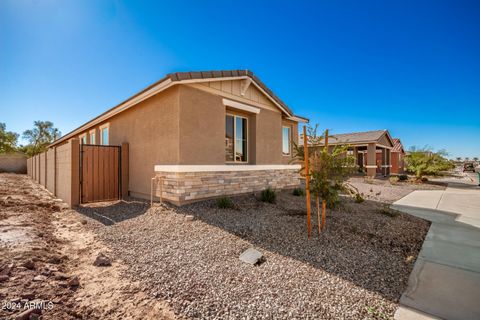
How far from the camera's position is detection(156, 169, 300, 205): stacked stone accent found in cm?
645

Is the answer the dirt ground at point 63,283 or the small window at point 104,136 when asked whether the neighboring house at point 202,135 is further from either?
the dirt ground at point 63,283

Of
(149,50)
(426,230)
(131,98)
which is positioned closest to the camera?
(426,230)

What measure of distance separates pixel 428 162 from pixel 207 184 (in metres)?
18.2

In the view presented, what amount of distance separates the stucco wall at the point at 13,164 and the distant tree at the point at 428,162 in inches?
1662

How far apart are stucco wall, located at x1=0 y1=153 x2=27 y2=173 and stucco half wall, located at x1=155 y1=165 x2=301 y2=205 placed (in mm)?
31204

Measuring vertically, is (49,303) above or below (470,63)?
below

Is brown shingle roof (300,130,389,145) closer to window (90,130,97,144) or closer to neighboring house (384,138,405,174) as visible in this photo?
neighboring house (384,138,405,174)

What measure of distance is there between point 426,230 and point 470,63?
10.5 m

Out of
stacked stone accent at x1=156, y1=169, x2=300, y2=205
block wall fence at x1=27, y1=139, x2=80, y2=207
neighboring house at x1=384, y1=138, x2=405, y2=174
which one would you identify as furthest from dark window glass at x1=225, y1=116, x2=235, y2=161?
neighboring house at x1=384, y1=138, x2=405, y2=174

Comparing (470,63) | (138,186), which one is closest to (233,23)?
(138,186)

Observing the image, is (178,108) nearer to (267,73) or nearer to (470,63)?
(267,73)

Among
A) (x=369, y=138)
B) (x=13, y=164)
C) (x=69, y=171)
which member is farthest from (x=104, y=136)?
(x=13, y=164)

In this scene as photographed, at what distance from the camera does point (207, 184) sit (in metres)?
7.02

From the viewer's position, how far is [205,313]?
211cm
